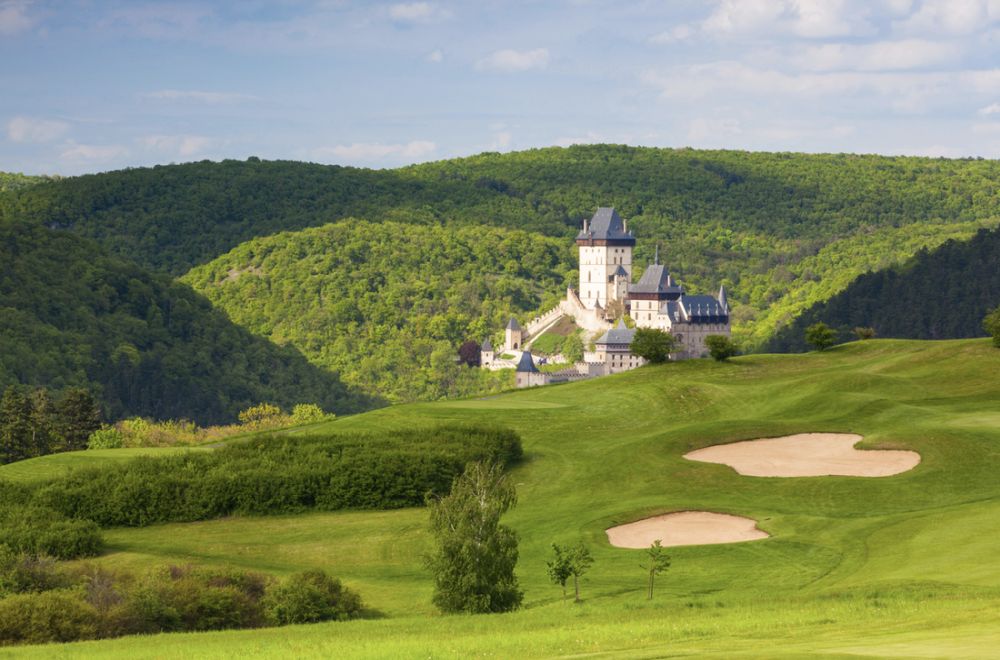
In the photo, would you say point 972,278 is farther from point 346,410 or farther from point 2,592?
point 2,592

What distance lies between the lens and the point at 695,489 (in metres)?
53.4

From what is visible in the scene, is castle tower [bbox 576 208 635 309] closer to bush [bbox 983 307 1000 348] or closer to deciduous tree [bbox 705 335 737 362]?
deciduous tree [bbox 705 335 737 362]

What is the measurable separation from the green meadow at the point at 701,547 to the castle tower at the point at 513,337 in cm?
7977

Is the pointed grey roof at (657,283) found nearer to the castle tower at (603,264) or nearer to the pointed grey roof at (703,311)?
the pointed grey roof at (703,311)

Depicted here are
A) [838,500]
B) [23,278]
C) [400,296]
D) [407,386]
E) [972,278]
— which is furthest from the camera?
[400,296]

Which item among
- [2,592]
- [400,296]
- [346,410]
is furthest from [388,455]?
[400,296]

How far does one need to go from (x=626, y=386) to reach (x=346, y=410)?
60632mm

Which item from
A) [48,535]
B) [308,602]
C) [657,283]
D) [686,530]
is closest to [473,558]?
[308,602]

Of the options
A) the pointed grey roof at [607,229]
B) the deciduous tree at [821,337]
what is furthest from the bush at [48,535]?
the pointed grey roof at [607,229]

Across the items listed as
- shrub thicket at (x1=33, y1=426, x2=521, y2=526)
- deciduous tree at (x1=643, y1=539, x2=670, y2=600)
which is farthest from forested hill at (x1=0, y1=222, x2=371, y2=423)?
deciduous tree at (x1=643, y1=539, x2=670, y2=600)

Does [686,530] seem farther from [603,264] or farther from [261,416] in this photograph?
[603,264]

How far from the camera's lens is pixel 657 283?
144 meters

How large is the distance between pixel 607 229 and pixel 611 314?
12.1 meters

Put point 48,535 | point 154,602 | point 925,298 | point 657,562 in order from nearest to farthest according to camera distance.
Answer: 1. point 154,602
2. point 657,562
3. point 48,535
4. point 925,298
